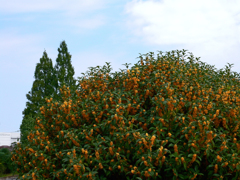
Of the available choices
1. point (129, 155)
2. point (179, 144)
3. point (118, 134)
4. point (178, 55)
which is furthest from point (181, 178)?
point (178, 55)

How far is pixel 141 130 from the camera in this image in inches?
172

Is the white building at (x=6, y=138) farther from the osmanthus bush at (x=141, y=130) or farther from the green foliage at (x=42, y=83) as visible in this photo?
the osmanthus bush at (x=141, y=130)

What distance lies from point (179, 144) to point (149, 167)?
2.50 feet

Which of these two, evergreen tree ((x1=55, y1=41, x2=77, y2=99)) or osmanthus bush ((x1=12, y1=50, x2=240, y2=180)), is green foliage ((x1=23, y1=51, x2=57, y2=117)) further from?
osmanthus bush ((x1=12, y1=50, x2=240, y2=180))

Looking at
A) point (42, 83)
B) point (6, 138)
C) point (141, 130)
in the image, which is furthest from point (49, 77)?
point (141, 130)

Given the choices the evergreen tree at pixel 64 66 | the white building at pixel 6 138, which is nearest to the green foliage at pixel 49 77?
the evergreen tree at pixel 64 66

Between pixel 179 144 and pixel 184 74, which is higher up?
pixel 184 74

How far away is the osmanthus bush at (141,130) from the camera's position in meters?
4.14

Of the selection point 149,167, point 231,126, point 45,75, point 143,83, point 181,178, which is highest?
point 45,75

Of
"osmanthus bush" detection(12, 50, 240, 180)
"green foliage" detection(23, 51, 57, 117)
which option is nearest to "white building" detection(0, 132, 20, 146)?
"green foliage" detection(23, 51, 57, 117)

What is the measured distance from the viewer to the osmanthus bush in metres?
4.14

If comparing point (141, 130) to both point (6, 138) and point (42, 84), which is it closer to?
point (42, 84)

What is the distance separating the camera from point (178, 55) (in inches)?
257

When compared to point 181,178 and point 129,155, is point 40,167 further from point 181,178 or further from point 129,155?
point 181,178
